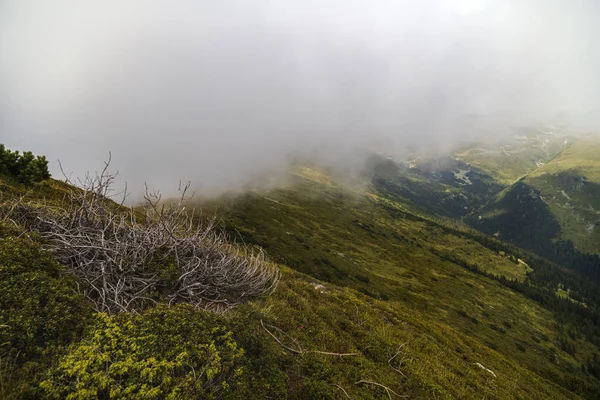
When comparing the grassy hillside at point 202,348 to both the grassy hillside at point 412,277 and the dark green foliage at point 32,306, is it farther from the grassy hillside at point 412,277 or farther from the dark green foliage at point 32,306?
the grassy hillside at point 412,277

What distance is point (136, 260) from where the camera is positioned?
917 centimetres

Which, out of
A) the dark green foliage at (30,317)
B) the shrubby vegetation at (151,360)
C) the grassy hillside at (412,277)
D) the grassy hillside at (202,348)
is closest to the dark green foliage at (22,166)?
the grassy hillside at (202,348)

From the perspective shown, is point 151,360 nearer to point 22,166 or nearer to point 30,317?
point 30,317

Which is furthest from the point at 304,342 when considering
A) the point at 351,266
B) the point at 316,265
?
the point at 351,266

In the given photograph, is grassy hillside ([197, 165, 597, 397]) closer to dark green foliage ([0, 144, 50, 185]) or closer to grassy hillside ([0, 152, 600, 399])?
dark green foliage ([0, 144, 50, 185])

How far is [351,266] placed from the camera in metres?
102

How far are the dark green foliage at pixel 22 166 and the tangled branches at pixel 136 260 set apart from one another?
40.5 feet

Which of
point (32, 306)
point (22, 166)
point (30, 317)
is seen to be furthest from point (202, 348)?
point (22, 166)

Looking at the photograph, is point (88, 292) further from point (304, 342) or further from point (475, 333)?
point (475, 333)

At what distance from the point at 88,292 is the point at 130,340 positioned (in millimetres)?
3367

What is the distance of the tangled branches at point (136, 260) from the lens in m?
8.16

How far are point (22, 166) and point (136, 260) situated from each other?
59.1ft

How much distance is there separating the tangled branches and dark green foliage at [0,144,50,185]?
1235cm

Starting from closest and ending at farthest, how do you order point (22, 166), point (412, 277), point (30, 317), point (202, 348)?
point (30, 317) < point (202, 348) < point (22, 166) < point (412, 277)
